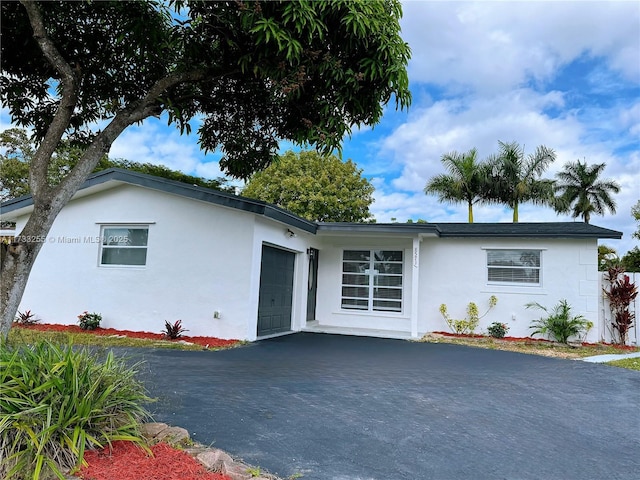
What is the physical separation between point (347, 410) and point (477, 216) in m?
23.6

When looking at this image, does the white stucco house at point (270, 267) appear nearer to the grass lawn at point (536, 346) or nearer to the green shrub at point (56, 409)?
the grass lawn at point (536, 346)

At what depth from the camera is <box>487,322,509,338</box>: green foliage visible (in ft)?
37.2

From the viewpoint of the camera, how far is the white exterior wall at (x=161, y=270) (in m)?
9.42

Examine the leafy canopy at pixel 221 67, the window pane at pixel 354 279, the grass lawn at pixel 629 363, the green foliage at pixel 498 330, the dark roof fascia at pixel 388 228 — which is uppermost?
the leafy canopy at pixel 221 67

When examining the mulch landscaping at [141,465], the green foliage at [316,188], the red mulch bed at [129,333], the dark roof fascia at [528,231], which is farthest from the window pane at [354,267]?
the green foliage at [316,188]

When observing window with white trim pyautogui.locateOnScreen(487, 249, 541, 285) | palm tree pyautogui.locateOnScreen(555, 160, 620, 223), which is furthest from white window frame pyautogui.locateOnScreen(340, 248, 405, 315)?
palm tree pyautogui.locateOnScreen(555, 160, 620, 223)

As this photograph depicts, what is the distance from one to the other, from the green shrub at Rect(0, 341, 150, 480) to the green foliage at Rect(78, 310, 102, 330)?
284 inches

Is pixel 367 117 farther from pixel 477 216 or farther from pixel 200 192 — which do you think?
pixel 477 216

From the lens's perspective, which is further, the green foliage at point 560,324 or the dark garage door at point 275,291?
the green foliage at point 560,324

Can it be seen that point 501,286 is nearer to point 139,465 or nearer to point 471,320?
point 471,320

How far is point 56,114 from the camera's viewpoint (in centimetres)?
464

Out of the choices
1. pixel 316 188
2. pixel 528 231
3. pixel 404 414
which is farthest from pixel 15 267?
pixel 316 188

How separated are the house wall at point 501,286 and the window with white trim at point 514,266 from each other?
16 centimetres

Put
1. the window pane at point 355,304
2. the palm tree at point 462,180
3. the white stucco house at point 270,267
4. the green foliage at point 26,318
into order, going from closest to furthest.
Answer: the white stucco house at point 270,267, the green foliage at point 26,318, the window pane at point 355,304, the palm tree at point 462,180
